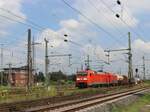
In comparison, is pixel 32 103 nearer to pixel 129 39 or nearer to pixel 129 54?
pixel 129 54

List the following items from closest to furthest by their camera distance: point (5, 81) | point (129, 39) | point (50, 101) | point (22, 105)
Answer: point (22, 105) → point (50, 101) → point (129, 39) → point (5, 81)

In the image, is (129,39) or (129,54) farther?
(129,39)

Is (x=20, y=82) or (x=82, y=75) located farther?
(x=20, y=82)

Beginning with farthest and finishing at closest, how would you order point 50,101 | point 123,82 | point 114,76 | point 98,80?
point 123,82 < point 114,76 < point 98,80 < point 50,101

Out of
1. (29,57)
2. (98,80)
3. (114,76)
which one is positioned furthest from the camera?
(114,76)

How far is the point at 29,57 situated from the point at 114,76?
4497 centimetres

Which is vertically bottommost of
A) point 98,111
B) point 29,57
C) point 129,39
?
point 98,111

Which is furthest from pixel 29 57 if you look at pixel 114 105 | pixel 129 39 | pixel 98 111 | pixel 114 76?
pixel 114 76

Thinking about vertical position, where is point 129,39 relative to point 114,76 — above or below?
above

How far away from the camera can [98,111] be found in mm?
23375

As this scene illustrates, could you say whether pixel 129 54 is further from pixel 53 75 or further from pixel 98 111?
pixel 53 75

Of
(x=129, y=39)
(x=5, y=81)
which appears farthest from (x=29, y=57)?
(x=5, y=81)

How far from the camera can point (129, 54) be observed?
77.1 meters

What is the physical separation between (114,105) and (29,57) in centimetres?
2371
